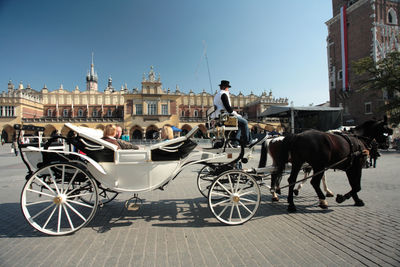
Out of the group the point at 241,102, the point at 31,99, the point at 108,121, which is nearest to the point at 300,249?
the point at 108,121

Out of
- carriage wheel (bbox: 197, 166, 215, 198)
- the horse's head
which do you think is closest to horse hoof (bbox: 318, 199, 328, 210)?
the horse's head

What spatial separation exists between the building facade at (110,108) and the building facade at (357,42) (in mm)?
13643

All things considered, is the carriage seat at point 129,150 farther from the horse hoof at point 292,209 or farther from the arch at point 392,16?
the arch at point 392,16

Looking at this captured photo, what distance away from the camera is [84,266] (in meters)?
2.13

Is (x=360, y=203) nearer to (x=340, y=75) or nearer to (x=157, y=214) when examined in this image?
(x=157, y=214)

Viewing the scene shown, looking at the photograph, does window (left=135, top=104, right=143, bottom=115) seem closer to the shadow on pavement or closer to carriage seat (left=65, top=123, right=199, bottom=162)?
the shadow on pavement

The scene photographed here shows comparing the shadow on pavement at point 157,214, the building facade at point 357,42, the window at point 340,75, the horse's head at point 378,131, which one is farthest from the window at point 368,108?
the shadow on pavement at point 157,214

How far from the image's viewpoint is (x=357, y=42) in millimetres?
30484

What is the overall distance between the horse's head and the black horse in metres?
0.44

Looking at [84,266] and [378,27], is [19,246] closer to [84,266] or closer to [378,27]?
[84,266]

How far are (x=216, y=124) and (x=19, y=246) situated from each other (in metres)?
3.30

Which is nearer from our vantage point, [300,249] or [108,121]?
[300,249]

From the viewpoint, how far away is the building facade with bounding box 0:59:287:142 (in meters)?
38.9

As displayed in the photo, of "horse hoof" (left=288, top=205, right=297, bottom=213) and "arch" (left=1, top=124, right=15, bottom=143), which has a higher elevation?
"arch" (left=1, top=124, right=15, bottom=143)
